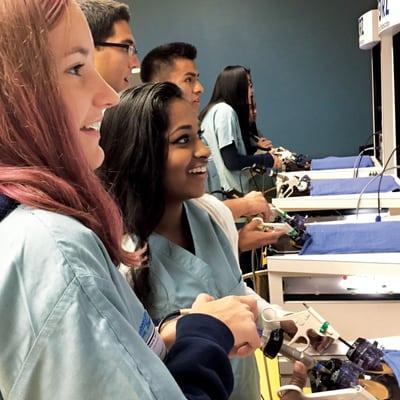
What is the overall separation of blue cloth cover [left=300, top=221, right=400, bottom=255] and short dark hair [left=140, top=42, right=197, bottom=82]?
961 millimetres

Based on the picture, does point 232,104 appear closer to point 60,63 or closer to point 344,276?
point 344,276

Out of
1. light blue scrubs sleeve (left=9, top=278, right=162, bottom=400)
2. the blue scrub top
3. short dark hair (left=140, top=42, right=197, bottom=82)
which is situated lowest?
the blue scrub top

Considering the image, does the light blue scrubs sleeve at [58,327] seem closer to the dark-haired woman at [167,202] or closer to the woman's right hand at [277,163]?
the dark-haired woman at [167,202]

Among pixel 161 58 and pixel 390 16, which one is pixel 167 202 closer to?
pixel 161 58

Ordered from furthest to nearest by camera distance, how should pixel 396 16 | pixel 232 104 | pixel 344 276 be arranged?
pixel 232 104
pixel 396 16
pixel 344 276

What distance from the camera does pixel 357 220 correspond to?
199 centimetres

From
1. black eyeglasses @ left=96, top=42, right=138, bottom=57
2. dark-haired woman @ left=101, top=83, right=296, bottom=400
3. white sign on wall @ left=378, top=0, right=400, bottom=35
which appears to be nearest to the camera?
dark-haired woman @ left=101, top=83, right=296, bottom=400

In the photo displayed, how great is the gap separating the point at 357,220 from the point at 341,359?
3.32 ft

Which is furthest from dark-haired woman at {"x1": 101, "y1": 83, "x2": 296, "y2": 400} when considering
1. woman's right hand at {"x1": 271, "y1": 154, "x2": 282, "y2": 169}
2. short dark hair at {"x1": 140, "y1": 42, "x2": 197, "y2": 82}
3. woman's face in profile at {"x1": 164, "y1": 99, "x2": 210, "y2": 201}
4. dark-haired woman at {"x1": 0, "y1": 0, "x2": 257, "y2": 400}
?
woman's right hand at {"x1": 271, "y1": 154, "x2": 282, "y2": 169}

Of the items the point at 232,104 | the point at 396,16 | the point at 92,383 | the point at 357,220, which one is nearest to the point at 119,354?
the point at 92,383

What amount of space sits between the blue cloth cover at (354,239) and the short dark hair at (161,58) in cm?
96

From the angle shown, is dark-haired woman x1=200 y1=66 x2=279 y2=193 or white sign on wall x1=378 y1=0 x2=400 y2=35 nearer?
white sign on wall x1=378 y1=0 x2=400 y2=35

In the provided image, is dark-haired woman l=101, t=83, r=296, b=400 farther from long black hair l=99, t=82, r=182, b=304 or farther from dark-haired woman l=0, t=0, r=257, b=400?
dark-haired woman l=0, t=0, r=257, b=400

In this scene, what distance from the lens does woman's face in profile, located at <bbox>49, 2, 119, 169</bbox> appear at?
1.59 ft
